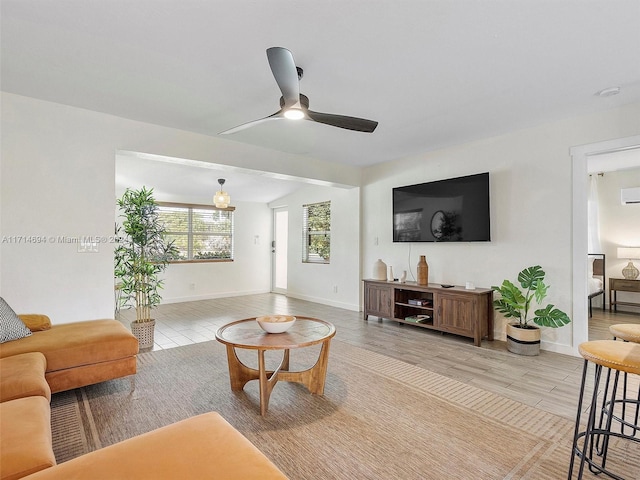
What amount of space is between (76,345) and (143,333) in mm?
1517

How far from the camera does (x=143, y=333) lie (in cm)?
388

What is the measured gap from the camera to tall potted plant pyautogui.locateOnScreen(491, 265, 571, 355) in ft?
11.3

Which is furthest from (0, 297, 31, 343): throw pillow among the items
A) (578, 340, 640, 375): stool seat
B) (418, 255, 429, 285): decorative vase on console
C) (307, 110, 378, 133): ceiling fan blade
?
(418, 255, 429, 285): decorative vase on console

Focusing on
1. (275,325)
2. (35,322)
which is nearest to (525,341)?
(275,325)

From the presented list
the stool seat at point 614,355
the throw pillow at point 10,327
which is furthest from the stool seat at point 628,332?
the throw pillow at point 10,327

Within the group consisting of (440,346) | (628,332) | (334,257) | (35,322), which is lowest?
(440,346)

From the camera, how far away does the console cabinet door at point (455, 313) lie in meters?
3.89

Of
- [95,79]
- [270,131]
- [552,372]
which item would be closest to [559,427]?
[552,372]

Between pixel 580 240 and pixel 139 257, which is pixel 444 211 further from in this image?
pixel 139 257

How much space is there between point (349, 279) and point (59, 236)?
428cm

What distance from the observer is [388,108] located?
3307mm

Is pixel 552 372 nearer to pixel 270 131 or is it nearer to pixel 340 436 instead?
pixel 340 436

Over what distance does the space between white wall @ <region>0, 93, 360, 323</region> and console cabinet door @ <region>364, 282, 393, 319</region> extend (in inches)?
136

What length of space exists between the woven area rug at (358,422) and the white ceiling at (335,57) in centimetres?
255
